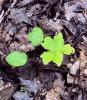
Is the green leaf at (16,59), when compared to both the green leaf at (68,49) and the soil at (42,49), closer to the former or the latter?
the soil at (42,49)

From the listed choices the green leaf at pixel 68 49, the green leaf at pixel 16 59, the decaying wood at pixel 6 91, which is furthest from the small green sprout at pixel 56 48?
the decaying wood at pixel 6 91

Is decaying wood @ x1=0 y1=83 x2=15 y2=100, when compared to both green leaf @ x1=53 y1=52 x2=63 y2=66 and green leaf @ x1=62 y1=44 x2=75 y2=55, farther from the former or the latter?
green leaf @ x1=62 y1=44 x2=75 y2=55

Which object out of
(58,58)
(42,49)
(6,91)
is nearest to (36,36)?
(42,49)

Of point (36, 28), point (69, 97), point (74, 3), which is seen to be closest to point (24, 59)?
point (36, 28)

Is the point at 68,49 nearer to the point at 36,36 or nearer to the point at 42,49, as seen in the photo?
the point at 42,49

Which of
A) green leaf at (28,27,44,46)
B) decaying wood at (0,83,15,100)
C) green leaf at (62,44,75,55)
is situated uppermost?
green leaf at (28,27,44,46)

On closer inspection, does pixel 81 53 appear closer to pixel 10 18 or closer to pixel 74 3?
pixel 74 3

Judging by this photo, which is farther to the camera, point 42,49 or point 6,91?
point 42,49

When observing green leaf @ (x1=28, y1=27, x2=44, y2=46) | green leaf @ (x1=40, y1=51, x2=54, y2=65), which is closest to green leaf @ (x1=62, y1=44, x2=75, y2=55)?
green leaf @ (x1=40, y1=51, x2=54, y2=65)
